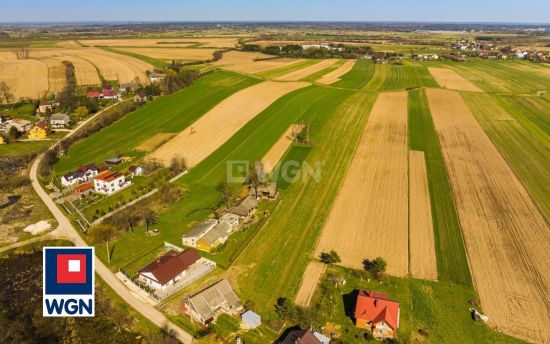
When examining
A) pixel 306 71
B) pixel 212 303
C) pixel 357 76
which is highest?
pixel 306 71

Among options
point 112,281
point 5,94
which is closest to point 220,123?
point 112,281

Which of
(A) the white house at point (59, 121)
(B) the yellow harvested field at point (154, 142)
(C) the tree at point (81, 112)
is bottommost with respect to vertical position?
(B) the yellow harvested field at point (154, 142)

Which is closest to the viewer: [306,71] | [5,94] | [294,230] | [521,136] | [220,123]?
[294,230]

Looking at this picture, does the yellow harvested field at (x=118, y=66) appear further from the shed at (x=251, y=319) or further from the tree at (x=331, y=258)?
the shed at (x=251, y=319)

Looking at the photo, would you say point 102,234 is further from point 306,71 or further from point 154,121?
point 306,71

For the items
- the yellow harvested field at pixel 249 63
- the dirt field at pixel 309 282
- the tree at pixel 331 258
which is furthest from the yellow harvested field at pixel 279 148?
the yellow harvested field at pixel 249 63

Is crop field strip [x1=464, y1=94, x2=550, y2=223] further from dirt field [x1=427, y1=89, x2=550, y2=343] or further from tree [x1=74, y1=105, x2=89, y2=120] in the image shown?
tree [x1=74, y1=105, x2=89, y2=120]

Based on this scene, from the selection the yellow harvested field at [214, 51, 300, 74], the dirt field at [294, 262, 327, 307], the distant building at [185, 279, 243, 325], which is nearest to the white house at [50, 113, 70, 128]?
the yellow harvested field at [214, 51, 300, 74]

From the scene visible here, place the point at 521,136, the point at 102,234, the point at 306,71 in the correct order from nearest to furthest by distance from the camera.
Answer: the point at 102,234, the point at 521,136, the point at 306,71
